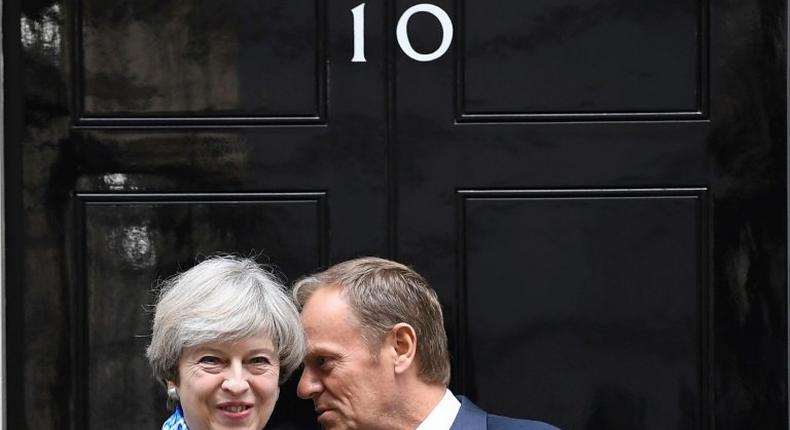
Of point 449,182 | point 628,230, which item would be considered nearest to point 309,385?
point 449,182

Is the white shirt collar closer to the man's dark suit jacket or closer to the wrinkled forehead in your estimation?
the man's dark suit jacket

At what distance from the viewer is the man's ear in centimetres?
363

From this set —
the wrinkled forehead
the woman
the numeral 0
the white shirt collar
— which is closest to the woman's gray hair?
the woman

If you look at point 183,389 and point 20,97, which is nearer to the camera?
point 183,389

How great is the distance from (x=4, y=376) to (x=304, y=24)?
4.43 feet

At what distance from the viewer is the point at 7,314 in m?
4.12

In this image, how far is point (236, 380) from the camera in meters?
3.29

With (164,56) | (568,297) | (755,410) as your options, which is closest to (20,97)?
(164,56)

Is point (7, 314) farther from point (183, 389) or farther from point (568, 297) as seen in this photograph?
point (568, 297)

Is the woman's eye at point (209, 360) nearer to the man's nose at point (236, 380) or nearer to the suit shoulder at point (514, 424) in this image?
the man's nose at point (236, 380)

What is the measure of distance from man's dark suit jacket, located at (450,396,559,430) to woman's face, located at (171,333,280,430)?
1.89ft

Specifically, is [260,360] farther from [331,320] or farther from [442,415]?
[442,415]

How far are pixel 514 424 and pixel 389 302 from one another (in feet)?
1.55

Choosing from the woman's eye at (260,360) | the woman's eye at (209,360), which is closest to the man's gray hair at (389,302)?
the woman's eye at (260,360)
